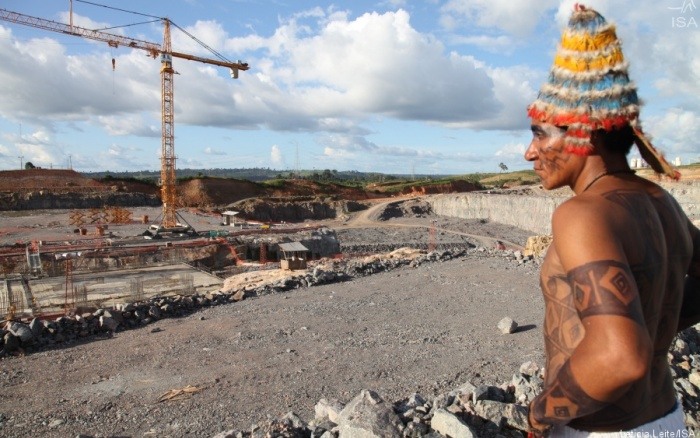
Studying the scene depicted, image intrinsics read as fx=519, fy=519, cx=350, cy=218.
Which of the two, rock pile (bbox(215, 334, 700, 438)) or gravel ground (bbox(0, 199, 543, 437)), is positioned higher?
rock pile (bbox(215, 334, 700, 438))

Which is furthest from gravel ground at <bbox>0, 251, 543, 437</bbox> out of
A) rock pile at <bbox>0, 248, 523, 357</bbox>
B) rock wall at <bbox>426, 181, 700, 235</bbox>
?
rock wall at <bbox>426, 181, 700, 235</bbox>

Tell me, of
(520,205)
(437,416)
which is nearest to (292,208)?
(520,205)

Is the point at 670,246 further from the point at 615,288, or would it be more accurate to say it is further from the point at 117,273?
the point at 117,273

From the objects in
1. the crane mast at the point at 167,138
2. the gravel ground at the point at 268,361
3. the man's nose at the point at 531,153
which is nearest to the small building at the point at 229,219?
the crane mast at the point at 167,138

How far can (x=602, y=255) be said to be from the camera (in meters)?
1.29

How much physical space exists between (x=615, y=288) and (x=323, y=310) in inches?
337

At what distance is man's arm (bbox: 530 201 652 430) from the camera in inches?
48.7

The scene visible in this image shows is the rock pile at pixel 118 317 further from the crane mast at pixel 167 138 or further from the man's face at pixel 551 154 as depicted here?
the crane mast at pixel 167 138

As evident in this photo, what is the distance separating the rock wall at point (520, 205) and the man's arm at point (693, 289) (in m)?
22.3

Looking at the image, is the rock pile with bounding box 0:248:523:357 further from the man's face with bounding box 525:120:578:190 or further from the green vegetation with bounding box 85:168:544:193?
the green vegetation with bounding box 85:168:544:193

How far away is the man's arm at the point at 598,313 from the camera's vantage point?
1.24 metres

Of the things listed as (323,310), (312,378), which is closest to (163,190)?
(323,310)

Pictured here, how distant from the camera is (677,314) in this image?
5.41ft

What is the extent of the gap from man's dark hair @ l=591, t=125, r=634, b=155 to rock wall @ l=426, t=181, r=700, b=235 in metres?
22.7
